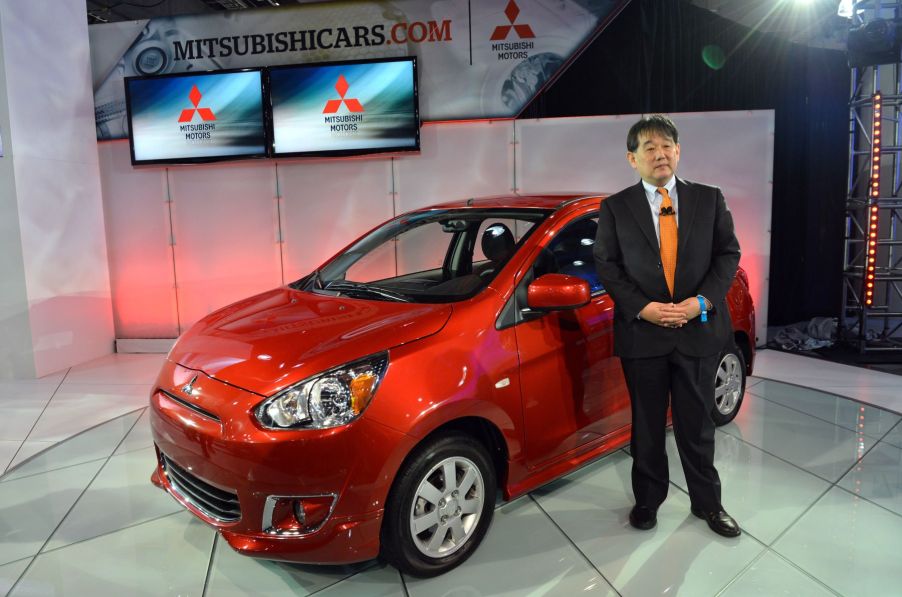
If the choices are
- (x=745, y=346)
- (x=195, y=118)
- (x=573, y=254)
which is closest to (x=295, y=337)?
(x=573, y=254)

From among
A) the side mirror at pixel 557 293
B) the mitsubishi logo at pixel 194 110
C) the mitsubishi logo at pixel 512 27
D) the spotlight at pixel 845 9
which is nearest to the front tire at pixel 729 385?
the side mirror at pixel 557 293

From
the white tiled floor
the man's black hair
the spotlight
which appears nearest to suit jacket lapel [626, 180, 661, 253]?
the man's black hair

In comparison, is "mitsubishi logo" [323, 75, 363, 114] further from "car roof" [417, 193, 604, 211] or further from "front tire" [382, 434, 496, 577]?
"front tire" [382, 434, 496, 577]

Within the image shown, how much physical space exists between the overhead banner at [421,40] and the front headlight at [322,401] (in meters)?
4.21

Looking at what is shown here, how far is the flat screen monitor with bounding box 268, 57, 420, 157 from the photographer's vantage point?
5.50 meters

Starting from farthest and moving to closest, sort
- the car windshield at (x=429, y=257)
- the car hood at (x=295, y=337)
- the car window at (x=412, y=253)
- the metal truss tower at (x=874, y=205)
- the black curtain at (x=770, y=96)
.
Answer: the black curtain at (x=770, y=96) → the metal truss tower at (x=874, y=205) → the car window at (x=412, y=253) → the car windshield at (x=429, y=257) → the car hood at (x=295, y=337)

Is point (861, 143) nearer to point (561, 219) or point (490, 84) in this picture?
point (490, 84)

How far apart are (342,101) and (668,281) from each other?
4136 millimetres

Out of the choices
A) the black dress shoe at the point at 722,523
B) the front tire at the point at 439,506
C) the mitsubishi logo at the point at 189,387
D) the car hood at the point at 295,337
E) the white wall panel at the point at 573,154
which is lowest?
the black dress shoe at the point at 722,523

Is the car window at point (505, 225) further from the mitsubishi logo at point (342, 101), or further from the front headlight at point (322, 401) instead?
the mitsubishi logo at point (342, 101)

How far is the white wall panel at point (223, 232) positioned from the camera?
5.84 meters

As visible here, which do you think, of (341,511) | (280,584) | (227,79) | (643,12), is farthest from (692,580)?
(227,79)

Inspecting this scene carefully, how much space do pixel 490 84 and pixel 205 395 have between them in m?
4.39

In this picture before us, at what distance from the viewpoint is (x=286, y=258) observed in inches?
232
